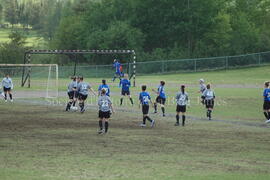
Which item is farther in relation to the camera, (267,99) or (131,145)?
(267,99)

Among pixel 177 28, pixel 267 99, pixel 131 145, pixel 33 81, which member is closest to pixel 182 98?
pixel 267 99

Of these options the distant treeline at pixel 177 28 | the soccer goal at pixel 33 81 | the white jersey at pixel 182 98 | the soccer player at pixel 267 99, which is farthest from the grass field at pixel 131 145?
the distant treeline at pixel 177 28

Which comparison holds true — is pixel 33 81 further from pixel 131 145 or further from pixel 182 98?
pixel 131 145

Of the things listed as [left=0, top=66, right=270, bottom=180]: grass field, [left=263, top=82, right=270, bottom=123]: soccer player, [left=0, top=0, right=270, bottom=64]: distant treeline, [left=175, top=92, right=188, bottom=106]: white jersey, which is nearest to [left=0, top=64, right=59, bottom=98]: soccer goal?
[left=0, top=66, right=270, bottom=180]: grass field

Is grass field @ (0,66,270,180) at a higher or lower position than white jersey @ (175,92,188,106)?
lower

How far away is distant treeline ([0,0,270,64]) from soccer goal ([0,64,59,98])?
18969 mm

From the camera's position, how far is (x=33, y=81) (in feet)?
214

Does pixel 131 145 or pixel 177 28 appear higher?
pixel 177 28

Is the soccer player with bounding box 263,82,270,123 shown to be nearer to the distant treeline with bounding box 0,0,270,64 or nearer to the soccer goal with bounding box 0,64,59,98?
the soccer goal with bounding box 0,64,59,98

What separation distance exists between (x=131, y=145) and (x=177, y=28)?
73.3m

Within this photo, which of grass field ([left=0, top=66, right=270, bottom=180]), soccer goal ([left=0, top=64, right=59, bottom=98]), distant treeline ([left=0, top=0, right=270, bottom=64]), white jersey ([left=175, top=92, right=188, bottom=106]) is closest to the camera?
grass field ([left=0, top=66, right=270, bottom=180])

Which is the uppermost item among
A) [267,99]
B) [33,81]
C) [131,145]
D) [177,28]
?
[177,28]

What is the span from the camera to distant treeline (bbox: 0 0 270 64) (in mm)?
92562

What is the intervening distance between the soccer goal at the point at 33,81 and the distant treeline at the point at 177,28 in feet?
62.2
